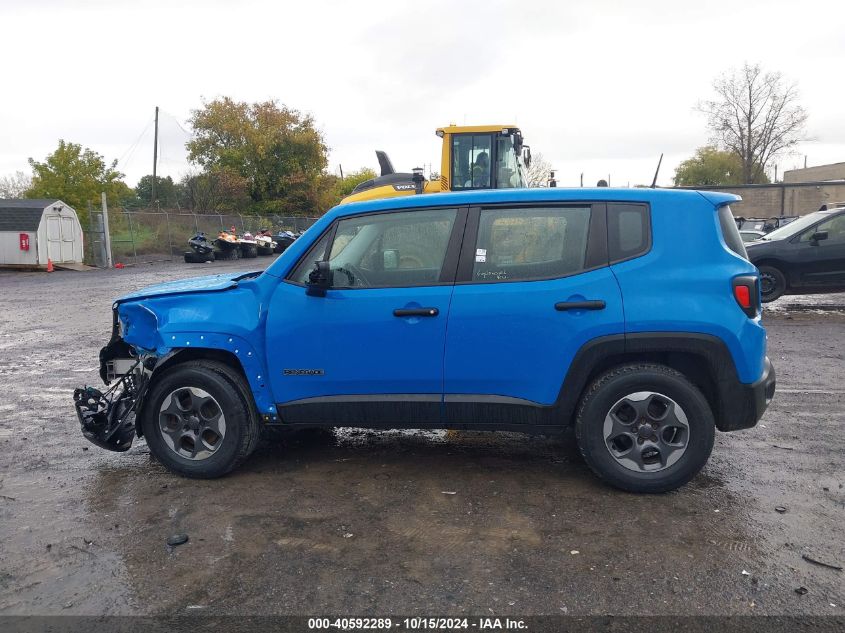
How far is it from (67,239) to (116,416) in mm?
25814

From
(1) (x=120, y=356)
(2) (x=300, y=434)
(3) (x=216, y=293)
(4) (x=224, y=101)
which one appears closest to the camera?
(3) (x=216, y=293)

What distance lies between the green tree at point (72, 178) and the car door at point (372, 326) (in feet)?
115

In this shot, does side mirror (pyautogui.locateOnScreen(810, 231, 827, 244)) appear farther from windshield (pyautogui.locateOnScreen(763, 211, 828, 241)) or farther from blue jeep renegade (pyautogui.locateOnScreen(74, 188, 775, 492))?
blue jeep renegade (pyautogui.locateOnScreen(74, 188, 775, 492))

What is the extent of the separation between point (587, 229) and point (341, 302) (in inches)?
62.1

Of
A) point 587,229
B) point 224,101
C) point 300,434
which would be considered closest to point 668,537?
point 587,229

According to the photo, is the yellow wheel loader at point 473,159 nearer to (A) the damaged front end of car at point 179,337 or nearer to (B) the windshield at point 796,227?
(B) the windshield at point 796,227

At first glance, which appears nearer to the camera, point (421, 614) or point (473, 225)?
point (421, 614)

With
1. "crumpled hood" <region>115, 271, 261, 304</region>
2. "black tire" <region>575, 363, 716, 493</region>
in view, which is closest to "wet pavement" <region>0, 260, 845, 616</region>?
"black tire" <region>575, 363, 716, 493</region>

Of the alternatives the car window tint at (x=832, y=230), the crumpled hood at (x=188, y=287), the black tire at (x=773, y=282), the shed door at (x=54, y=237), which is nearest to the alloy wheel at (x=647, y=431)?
the crumpled hood at (x=188, y=287)

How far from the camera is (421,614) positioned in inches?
122

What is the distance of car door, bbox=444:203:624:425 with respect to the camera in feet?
14.0

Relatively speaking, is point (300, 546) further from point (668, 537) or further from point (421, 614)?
point (668, 537)

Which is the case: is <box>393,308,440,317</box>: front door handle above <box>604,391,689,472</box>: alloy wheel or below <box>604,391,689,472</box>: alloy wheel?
above

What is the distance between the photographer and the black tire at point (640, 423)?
13.8ft
